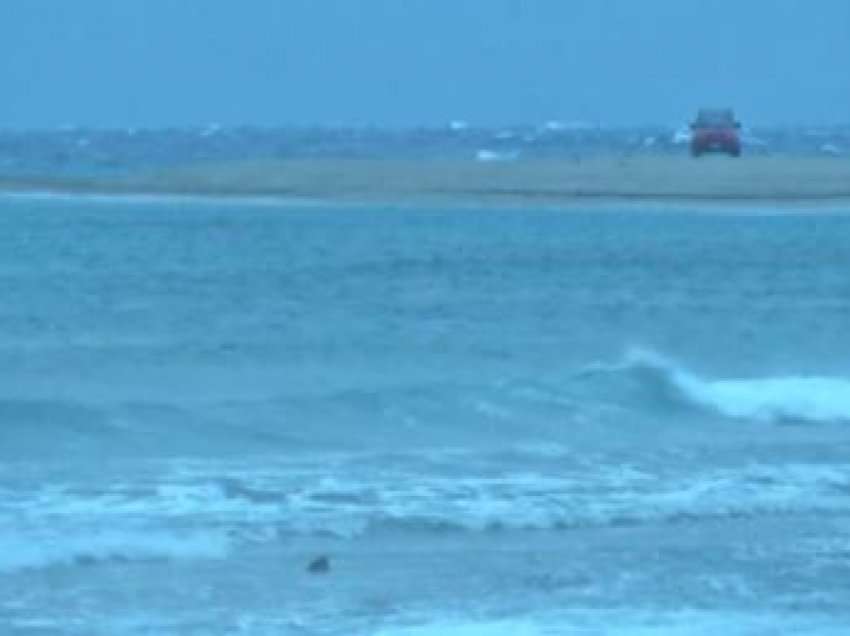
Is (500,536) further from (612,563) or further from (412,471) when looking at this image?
(412,471)

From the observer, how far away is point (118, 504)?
16.2m

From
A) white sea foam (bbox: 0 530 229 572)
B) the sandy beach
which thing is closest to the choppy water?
white sea foam (bbox: 0 530 229 572)

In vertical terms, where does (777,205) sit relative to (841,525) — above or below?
below

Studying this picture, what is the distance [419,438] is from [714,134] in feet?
154

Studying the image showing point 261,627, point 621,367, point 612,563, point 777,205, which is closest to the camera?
point 261,627

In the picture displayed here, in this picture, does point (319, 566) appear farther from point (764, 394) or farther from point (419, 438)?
point (764, 394)

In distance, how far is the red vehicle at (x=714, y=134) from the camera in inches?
2581

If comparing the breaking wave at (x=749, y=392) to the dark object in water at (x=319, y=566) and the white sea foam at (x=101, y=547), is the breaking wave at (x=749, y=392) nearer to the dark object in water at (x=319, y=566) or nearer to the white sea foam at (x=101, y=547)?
the white sea foam at (x=101, y=547)

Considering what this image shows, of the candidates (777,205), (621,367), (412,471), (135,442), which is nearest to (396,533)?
(412,471)

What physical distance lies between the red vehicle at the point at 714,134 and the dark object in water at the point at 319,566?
50.3 metres

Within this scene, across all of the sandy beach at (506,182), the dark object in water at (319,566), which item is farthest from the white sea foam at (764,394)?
the sandy beach at (506,182)

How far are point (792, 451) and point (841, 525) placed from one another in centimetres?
400

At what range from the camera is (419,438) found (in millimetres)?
20062

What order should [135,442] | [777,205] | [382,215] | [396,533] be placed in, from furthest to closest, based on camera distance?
[777,205], [382,215], [135,442], [396,533]
